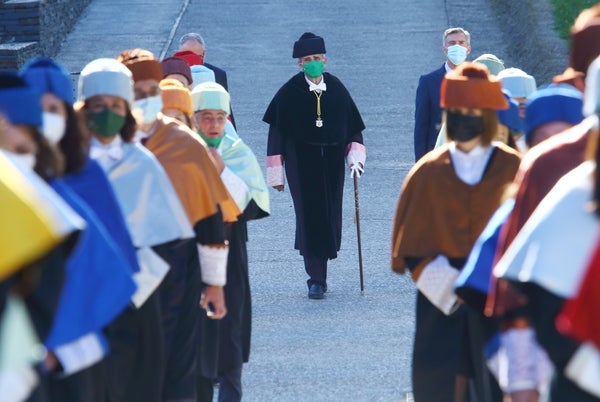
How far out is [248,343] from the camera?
32.5ft

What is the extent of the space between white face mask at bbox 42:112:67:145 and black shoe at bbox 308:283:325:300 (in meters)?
6.33

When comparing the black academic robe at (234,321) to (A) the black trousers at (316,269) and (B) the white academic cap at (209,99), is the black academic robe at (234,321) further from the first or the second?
(A) the black trousers at (316,269)

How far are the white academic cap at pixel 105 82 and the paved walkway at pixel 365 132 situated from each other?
2.65 metres

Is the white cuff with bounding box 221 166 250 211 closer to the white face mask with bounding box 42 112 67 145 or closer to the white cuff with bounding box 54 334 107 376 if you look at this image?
the white face mask with bounding box 42 112 67 145

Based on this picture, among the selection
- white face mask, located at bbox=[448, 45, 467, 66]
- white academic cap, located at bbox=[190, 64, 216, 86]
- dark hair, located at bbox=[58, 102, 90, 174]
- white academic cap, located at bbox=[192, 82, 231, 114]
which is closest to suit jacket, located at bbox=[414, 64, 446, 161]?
white face mask, located at bbox=[448, 45, 467, 66]

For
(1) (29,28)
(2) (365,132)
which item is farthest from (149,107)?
(1) (29,28)

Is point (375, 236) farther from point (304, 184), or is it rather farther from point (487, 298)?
point (487, 298)

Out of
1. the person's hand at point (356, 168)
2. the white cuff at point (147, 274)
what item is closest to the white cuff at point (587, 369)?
the white cuff at point (147, 274)

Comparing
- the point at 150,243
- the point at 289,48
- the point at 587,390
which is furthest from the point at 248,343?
the point at 289,48

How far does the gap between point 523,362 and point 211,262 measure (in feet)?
8.53

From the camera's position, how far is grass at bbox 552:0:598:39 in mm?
22250

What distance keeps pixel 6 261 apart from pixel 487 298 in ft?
7.12

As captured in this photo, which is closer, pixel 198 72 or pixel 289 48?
pixel 198 72

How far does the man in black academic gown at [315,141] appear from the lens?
43.7 feet
